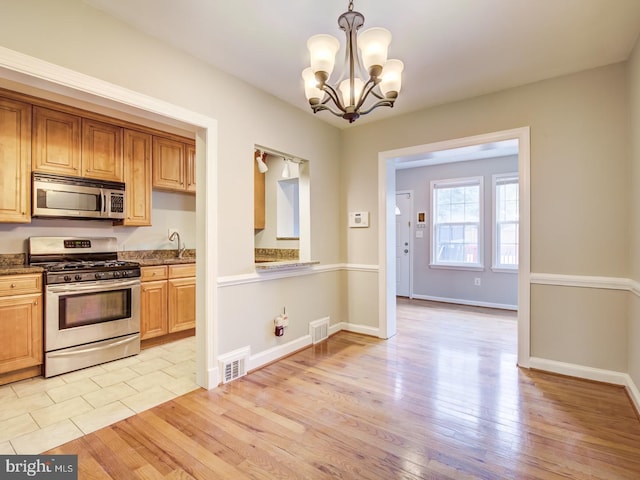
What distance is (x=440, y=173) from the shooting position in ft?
19.8

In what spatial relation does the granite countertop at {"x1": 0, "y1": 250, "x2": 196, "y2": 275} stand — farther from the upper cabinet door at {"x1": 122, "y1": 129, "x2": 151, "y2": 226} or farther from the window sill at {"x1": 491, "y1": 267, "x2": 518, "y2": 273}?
the window sill at {"x1": 491, "y1": 267, "x2": 518, "y2": 273}

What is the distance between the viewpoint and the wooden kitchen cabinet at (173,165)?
377 centimetres

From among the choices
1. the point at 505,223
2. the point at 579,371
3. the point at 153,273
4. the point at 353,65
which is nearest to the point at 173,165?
the point at 153,273

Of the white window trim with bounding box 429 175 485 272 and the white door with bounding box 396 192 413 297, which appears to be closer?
the white window trim with bounding box 429 175 485 272

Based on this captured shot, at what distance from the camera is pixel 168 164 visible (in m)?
3.87

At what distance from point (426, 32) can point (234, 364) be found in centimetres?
290

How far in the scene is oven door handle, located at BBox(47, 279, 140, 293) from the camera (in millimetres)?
2812

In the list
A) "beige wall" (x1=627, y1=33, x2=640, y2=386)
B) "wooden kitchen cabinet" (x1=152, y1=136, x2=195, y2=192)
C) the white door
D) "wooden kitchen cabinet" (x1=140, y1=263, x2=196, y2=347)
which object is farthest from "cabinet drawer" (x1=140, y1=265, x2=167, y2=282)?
the white door

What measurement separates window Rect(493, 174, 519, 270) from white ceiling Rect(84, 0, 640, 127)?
2.83m

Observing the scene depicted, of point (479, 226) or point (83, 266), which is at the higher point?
point (479, 226)

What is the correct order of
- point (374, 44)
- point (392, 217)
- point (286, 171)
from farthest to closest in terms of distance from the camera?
point (286, 171)
point (392, 217)
point (374, 44)

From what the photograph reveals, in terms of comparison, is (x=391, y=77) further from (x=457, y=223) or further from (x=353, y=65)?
(x=457, y=223)

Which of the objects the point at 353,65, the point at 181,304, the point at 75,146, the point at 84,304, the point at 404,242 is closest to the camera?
the point at 353,65

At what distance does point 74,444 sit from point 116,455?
31 cm
